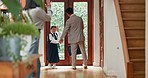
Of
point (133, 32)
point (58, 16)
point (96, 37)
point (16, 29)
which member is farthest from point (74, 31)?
point (16, 29)

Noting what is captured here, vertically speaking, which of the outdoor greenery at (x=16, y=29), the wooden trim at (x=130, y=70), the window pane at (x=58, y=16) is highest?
the window pane at (x=58, y=16)

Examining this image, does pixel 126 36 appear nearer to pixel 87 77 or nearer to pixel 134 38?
pixel 134 38

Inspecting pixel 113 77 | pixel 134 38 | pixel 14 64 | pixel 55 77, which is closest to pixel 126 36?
pixel 134 38

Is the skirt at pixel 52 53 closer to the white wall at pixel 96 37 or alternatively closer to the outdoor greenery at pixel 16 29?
the white wall at pixel 96 37

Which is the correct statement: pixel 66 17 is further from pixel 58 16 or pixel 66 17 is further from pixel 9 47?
pixel 9 47

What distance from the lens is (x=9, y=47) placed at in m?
1.58

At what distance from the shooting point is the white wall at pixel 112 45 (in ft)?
20.0

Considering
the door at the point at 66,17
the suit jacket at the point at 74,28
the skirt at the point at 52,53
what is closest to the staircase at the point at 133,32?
the suit jacket at the point at 74,28

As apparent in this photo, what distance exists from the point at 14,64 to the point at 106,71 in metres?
4.84

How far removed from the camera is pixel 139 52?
464 cm

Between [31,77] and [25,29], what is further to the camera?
[31,77]

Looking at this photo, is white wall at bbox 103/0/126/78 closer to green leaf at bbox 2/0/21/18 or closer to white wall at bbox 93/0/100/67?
white wall at bbox 93/0/100/67

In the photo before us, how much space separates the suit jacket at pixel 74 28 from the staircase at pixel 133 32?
189 cm

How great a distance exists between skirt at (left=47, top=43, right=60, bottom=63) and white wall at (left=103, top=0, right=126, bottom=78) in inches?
72.0
